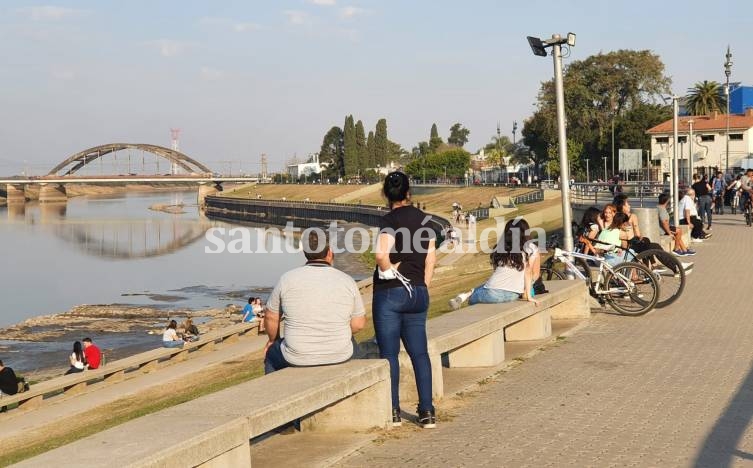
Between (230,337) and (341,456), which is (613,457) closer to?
(341,456)

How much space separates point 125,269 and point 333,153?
110 meters

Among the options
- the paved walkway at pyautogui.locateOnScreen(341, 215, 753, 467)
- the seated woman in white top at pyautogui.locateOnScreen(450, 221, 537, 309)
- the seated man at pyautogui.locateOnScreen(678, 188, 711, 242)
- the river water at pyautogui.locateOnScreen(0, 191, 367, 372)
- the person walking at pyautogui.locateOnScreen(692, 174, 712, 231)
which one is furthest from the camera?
the river water at pyautogui.locateOnScreen(0, 191, 367, 372)

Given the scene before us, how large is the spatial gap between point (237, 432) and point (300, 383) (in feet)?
3.08

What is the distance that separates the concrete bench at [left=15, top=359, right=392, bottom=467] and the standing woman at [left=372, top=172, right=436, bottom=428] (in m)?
0.24

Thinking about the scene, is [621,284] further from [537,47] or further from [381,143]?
[381,143]

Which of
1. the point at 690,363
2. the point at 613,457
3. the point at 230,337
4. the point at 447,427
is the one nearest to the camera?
the point at 613,457

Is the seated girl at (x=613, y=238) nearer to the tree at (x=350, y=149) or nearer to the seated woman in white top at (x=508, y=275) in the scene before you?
the seated woman in white top at (x=508, y=275)

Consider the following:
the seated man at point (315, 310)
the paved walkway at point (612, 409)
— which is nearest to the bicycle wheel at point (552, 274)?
the paved walkway at point (612, 409)

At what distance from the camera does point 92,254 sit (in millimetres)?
75500

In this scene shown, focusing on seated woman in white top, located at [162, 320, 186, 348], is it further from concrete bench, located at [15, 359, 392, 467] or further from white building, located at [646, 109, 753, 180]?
white building, located at [646, 109, 753, 180]

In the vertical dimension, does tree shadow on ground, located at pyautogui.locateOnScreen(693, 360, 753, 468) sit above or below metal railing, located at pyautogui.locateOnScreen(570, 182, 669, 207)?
below

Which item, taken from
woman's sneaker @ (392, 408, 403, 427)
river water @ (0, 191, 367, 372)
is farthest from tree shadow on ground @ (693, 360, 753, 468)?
river water @ (0, 191, 367, 372)

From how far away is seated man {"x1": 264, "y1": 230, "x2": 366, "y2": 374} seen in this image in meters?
5.80

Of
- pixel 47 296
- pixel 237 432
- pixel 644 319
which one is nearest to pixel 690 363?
pixel 644 319
